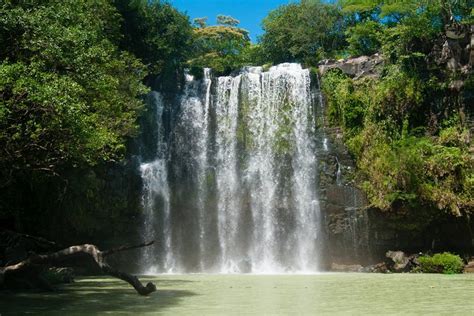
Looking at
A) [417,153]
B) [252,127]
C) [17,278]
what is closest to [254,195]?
[252,127]

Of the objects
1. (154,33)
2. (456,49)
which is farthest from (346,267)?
(154,33)

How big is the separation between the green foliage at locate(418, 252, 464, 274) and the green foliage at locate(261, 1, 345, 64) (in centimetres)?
1903

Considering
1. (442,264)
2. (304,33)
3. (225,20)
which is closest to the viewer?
(442,264)

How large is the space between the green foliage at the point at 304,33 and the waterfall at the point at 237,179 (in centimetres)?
997

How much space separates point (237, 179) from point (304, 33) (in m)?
16.5

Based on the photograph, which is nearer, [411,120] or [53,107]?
[53,107]

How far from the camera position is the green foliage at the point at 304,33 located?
3856 cm

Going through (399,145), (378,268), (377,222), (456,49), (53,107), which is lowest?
(378,268)

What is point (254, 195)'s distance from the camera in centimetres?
2580

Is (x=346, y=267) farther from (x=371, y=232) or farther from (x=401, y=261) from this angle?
(x=401, y=261)

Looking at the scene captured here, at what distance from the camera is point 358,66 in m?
28.1

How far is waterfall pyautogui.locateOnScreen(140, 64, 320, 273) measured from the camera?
24.8 m

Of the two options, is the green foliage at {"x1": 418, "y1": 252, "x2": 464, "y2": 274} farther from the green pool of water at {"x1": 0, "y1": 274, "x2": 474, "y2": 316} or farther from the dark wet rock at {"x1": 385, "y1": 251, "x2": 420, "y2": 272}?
A: the green pool of water at {"x1": 0, "y1": 274, "x2": 474, "y2": 316}

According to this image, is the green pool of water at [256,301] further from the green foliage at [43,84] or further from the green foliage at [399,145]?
the green foliage at [399,145]
